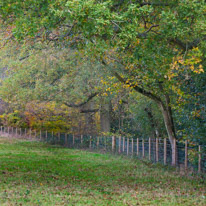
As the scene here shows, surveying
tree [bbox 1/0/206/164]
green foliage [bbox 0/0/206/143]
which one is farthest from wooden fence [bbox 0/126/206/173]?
tree [bbox 1/0/206/164]

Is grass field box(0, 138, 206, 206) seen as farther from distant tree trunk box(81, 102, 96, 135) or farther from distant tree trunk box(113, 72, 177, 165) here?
distant tree trunk box(81, 102, 96, 135)

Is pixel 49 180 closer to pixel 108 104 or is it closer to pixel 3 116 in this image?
pixel 108 104

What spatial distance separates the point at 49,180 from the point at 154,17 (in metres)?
7.47

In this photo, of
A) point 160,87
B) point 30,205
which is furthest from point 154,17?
point 30,205

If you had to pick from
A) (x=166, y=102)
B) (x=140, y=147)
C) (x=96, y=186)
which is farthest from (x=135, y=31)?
(x=140, y=147)

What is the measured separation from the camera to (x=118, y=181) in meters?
12.4

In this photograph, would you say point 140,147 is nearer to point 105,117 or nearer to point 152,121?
point 152,121

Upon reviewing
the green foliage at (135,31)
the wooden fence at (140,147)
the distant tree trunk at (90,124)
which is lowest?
the wooden fence at (140,147)

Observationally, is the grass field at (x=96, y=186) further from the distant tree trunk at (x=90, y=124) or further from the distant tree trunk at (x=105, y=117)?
the distant tree trunk at (x=90, y=124)

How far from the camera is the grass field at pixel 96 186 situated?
8891 mm

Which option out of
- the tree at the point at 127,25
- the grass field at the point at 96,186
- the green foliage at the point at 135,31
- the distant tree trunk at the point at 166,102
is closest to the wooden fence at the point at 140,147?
the distant tree trunk at the point at 166,102

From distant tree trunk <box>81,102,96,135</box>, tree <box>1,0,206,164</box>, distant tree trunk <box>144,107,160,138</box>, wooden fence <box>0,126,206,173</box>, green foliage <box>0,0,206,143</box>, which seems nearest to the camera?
tree <box>1,0,206,164</box>

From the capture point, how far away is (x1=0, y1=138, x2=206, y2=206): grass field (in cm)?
889

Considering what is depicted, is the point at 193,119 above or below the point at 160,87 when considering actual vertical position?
below
